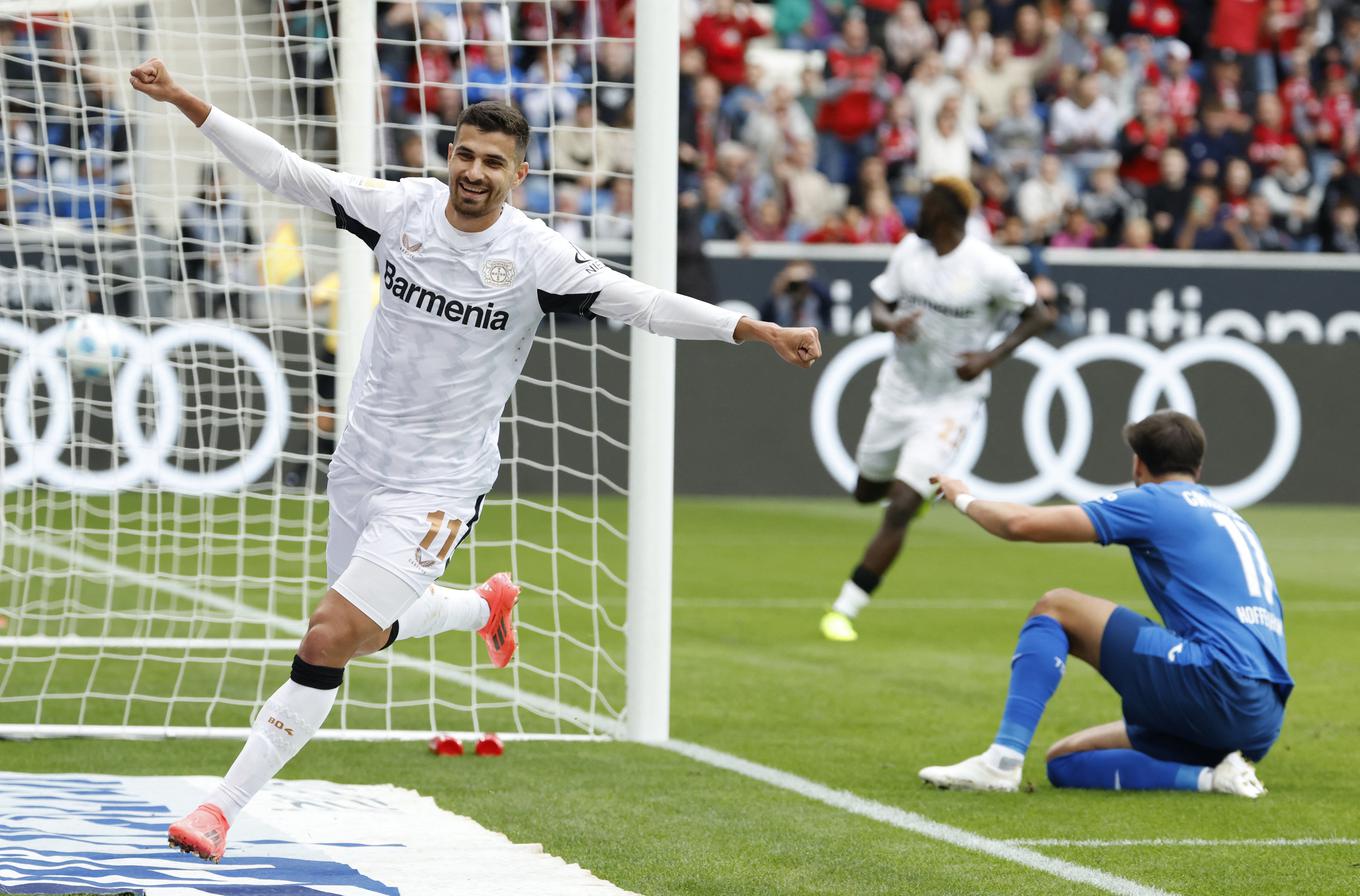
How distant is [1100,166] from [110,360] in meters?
13.7

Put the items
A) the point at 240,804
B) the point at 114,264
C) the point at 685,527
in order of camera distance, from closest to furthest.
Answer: the point at 240,804
the point at 114,264
the point at 685,527

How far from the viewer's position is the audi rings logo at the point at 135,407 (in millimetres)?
10828

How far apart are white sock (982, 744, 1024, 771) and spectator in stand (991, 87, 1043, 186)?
1497cm

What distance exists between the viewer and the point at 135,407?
41.3ft

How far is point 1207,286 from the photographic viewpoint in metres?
19.8

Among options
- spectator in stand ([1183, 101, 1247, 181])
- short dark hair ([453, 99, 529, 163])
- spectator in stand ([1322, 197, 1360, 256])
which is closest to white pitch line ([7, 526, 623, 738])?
short dark hair ([453, 99, 529, 163])

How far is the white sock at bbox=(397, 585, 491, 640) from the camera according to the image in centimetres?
636

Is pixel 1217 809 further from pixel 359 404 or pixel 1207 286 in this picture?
pixel 1207 286

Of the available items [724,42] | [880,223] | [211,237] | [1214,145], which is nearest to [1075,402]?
[880,223]

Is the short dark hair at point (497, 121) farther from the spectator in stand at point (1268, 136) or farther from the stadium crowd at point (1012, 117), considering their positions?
the spectator in stand at point (1268, 136)

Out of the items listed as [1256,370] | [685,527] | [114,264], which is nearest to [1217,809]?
[114,264]

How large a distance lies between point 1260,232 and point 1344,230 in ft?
3.04

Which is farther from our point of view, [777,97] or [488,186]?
[777,97]

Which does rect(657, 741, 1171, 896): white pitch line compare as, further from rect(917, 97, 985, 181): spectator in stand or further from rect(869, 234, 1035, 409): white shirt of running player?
rect(917, 97, 985, 181): spectator in stand
